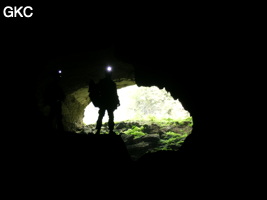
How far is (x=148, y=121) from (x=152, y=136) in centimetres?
453

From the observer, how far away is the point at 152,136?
454 inches

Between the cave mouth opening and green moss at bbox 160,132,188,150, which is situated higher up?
the cave mouth opening

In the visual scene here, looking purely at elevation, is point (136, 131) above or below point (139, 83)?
below

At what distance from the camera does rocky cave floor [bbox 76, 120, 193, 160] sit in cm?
993

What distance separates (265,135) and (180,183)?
2.46 m

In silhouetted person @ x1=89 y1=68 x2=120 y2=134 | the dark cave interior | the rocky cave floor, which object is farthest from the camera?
the rocky cave floor

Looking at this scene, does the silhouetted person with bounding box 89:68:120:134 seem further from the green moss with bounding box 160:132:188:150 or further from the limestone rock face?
the green moss with bounding box 160:132:188:150

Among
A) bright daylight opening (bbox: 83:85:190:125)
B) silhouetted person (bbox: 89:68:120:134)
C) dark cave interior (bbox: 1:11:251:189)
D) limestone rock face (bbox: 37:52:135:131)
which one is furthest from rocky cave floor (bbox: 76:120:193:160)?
bright daylight opening (bbox: 83:85:190:125)

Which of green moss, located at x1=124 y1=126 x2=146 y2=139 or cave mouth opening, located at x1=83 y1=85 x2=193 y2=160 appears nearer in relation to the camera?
cave mouth opening, located at x1=83 y1=85 x2=193 y2=160

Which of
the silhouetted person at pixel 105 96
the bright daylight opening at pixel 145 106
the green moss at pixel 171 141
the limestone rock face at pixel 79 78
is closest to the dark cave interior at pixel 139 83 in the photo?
the limestone rock face at pixel 79 78

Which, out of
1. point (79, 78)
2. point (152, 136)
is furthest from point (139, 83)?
point (79, 78)

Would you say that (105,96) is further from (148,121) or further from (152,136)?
(148,121)

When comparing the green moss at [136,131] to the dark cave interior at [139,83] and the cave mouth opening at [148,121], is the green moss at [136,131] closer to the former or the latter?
the cave mouth opening at [148,121]

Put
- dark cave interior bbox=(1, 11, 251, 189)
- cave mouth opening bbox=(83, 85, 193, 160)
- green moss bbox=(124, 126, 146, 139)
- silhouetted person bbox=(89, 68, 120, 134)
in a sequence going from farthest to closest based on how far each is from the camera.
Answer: green moss bbox=(124, 126, 146, 139)
cave mouth opening bbox=(83, 85, 193, 160)
silhouetted person bbox=(89, 68, 120, 134)
dark cave interior bbox=(1, 11, 251, 189)
